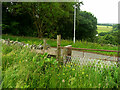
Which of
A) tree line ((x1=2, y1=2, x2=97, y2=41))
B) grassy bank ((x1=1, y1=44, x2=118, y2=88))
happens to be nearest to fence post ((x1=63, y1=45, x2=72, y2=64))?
grassy bank ((x1=1, y1=44, x2=118, y2=88))

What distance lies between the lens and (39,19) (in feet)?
49.0

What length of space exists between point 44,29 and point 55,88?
526 inches

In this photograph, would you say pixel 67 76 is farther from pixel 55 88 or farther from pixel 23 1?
pixel 23 1

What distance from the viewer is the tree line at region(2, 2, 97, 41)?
525 inches

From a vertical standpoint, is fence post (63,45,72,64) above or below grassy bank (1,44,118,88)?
above

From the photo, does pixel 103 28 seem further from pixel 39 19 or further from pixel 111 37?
pixel 39 19

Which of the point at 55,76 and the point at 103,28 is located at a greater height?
the point at 103,28

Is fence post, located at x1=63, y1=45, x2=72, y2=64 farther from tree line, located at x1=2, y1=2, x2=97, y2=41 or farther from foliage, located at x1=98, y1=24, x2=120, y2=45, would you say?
foliage, located at x1=98, y1=24, x2=120, y2=45

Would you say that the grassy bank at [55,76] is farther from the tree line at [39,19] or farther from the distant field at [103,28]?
the distant field at [103,28]

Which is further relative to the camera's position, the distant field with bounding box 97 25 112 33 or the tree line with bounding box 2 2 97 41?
the distant field with bounding box 97 25 112 33

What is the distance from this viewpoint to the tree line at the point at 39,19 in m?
13.3

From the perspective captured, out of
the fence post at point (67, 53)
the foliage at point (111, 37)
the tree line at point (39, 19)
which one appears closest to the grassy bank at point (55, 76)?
the fence post at point (67, 53)

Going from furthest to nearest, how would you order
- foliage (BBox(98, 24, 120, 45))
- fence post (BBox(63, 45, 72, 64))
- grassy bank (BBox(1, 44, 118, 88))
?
foliage (BBox(98, 24, 120, 45)), fence post (BBox(63, 45, 72, 64)), grassy bank (BBox(1, 44, 118, 88))

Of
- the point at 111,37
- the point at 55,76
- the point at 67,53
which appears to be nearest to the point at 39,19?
the point at 111,37
